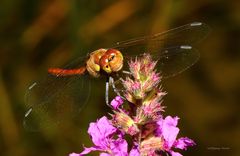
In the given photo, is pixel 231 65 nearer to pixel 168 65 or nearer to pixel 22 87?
pixel 22 87

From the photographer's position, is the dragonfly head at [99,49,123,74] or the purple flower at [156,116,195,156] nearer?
the purple flower at [156,116,195,156]

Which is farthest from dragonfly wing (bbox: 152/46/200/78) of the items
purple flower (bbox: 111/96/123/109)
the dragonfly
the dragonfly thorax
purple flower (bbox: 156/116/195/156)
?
purple flower (bbox: 156/116/195/156)

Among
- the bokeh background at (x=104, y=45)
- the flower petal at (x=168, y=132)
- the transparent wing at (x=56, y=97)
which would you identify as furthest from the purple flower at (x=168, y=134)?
the bokeh background at (x=104, y=45)

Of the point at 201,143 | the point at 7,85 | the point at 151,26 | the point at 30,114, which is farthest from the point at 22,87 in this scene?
the point at 30,114

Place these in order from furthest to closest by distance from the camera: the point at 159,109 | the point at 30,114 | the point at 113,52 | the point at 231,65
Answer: the point at 231,65
the point at 30,114
the point at 113,52
the point at 159,109

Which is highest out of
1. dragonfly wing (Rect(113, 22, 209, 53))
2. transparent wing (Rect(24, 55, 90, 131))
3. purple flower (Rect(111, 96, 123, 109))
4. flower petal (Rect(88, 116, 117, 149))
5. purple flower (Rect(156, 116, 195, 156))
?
dragonfly wing (Rect(113, 22, 209, 53))

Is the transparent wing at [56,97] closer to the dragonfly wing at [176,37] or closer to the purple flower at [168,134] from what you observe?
the dragonfly wing at [176,37]

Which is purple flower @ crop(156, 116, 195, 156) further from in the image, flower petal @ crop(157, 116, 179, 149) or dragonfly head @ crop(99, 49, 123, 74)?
dragonfly head @ crop(99, 49, 123, 74)
